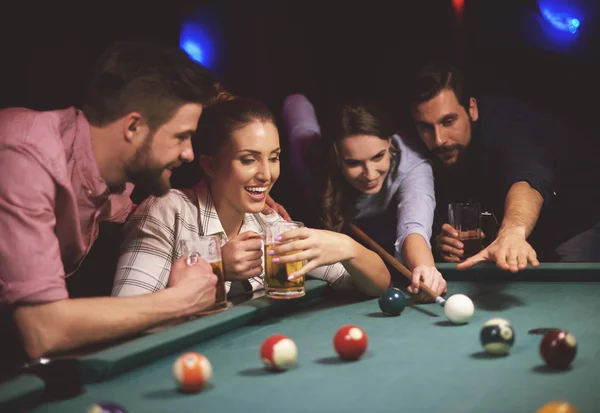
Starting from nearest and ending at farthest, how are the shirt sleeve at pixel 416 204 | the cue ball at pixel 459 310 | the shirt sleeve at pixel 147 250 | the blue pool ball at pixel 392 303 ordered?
the cue ball at pixel 459 310, the blue pool ball at pixel 392 303, the shirt sleeve at pixel 147 250, the shirt sleeve at pixel 416 204

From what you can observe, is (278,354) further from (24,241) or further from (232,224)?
(232,224)

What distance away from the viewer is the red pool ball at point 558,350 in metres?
1.71

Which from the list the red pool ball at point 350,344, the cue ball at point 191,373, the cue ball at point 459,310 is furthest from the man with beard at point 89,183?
the cue ball at point 459,310

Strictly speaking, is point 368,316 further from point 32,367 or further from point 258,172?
point 32,367

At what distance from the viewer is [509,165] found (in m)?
→ 3.63

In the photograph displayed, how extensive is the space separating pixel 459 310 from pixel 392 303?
0.27m

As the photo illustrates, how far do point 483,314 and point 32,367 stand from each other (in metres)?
1.50

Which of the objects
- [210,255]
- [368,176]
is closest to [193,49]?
[368,176]

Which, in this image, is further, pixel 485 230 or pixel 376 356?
pixel 485 230

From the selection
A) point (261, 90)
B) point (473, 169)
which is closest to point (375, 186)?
point (473, 169)

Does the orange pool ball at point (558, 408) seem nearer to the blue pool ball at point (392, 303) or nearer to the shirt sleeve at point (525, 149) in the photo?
the blue pool ball at point (392, 303)

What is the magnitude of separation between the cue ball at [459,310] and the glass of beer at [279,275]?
622mm

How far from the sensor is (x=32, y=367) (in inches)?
65.3

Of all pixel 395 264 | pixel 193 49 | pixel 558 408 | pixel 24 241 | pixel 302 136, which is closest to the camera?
pixel 558 408
